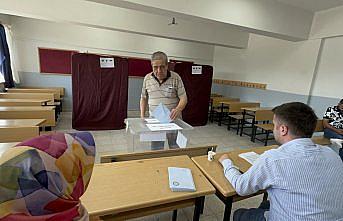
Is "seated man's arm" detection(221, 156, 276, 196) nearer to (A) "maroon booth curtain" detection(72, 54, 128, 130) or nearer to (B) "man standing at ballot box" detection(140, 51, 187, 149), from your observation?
(B) "man standing at ballot box" detection(140, 51, 187, 149)

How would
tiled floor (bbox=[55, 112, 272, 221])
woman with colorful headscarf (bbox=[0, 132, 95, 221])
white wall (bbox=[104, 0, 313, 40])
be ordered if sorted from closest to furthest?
woman with colorful headscarf (bbox=[0, 132, 95, 221]), tiled floor (bbox=[55, 112, 272, 221]), white wall (bbox=[104, 0, 313, 40])

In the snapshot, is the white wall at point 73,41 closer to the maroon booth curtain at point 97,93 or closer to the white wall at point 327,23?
the maroon booth curtain at point 97,93

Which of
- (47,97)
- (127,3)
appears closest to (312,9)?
(127,3)

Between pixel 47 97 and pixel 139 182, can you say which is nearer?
pixel 139 182

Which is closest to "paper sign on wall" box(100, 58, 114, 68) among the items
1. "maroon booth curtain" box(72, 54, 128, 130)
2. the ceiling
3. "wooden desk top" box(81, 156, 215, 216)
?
"maroon booth curtain" box(72, 54, 128, 130)

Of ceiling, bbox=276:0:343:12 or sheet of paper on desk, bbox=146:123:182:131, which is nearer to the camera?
sheet of paper on desk, bbox=146:123:182:131

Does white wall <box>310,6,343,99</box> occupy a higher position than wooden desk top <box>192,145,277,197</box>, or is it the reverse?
white wall <box>310,6,343,99</box>

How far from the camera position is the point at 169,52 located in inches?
257

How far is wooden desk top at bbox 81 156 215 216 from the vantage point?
929mm

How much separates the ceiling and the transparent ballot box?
337 cm

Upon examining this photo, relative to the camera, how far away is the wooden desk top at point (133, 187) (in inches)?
36.6

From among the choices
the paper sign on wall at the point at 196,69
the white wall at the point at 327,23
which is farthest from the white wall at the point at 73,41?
the white wall at the point at 327,23

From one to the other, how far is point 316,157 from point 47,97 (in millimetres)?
4637

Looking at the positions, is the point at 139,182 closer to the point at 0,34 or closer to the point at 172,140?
the point at 172,140
